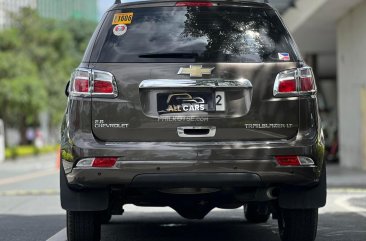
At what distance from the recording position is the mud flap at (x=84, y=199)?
5.24 meters

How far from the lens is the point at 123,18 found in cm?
538

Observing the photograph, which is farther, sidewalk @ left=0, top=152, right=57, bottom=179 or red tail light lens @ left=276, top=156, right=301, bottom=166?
sidewalk @ left=0, top=152, right=57, bottom=179

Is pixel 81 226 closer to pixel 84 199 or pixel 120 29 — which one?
pixel 84 199

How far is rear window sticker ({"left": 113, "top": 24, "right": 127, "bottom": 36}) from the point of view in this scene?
529 centimetres

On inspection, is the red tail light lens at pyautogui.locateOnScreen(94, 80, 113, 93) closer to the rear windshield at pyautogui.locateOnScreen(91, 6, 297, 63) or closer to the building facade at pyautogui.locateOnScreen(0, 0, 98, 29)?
the rear windshield at pyautogui.locateOnScreen(91, 6, 297, 63)

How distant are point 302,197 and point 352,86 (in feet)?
51.1

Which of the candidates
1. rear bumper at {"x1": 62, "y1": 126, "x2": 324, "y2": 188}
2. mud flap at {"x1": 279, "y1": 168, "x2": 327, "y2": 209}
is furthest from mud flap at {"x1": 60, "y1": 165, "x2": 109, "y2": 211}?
mud flap at {"x1": 279, "y1": 168, "x2": 327, "y2": 209}

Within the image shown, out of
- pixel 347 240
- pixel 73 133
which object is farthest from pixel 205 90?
pixel 347 240

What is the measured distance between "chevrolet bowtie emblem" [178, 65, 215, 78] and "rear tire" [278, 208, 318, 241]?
1.41m

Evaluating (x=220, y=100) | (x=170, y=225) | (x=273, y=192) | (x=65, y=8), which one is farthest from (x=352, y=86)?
(x=65, y=8)

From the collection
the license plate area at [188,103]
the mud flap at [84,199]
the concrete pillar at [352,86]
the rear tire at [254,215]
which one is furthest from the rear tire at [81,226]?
the concrete pillar at [352,86]

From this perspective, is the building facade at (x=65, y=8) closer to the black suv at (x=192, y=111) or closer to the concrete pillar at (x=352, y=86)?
the concrete pillar at (x=352, y=86)

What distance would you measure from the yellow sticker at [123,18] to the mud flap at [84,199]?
1191 mm

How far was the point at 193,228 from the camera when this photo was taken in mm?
7715
